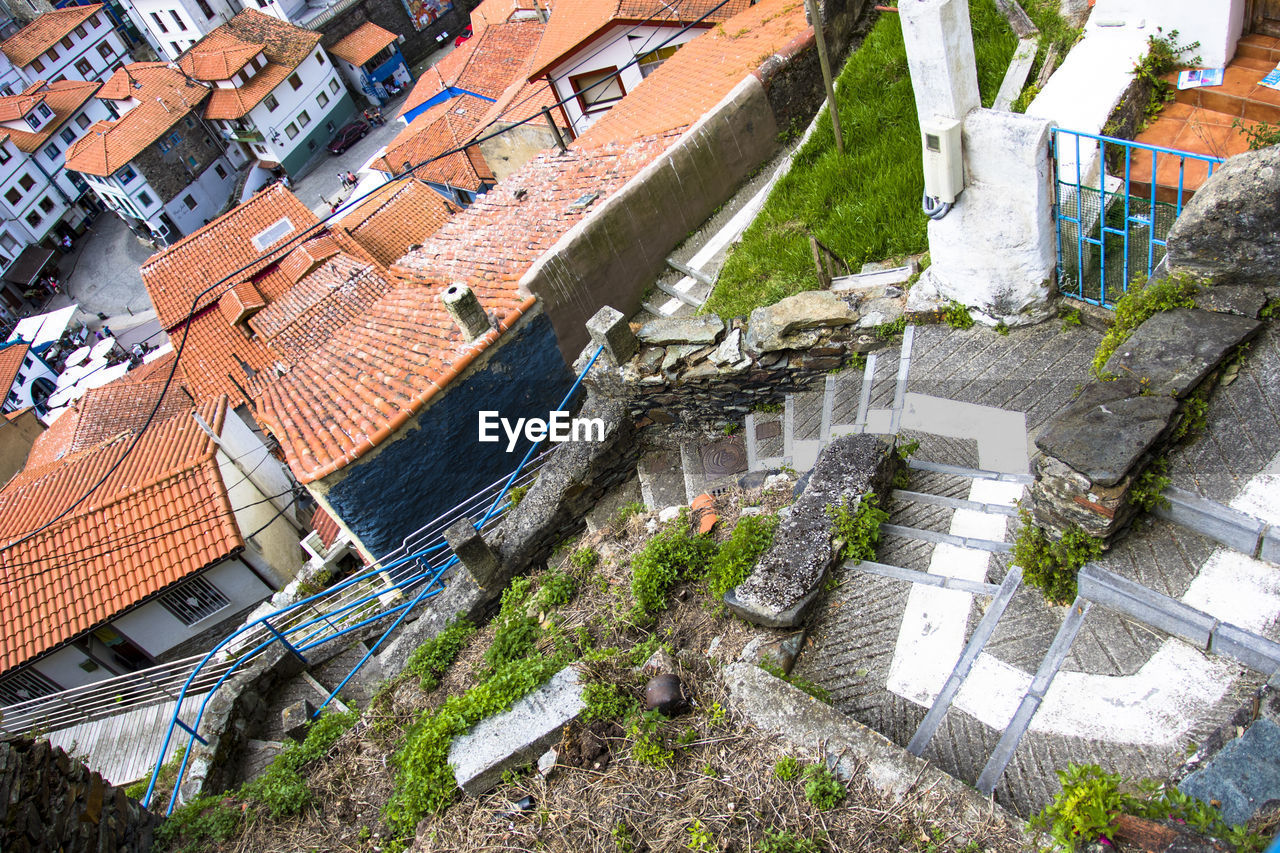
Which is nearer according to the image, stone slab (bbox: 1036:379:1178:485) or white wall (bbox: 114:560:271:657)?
stone slab (bbox: 1036:379:1178:485)

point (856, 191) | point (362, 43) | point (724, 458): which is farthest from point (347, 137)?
point (724, 458)

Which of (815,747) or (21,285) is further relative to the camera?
(21,285)

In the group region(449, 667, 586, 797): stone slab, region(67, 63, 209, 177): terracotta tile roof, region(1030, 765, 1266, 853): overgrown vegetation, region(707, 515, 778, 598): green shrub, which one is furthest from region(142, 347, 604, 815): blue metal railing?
region(67, 63, 209, 177): terracotta tile roof

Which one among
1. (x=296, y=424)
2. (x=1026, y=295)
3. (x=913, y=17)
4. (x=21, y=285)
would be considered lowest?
(x=21, y=285)

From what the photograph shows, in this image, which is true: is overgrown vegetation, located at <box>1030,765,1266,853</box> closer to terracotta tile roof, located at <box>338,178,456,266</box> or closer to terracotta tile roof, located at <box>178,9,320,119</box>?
terracotta tile roof, located at <box>338,178,456,266</box>

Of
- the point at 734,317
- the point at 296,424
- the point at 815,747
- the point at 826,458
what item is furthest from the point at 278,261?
the point at 815,747

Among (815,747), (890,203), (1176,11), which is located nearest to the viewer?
(815,747)

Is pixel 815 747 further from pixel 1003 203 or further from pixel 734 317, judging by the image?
pixel 734 317
